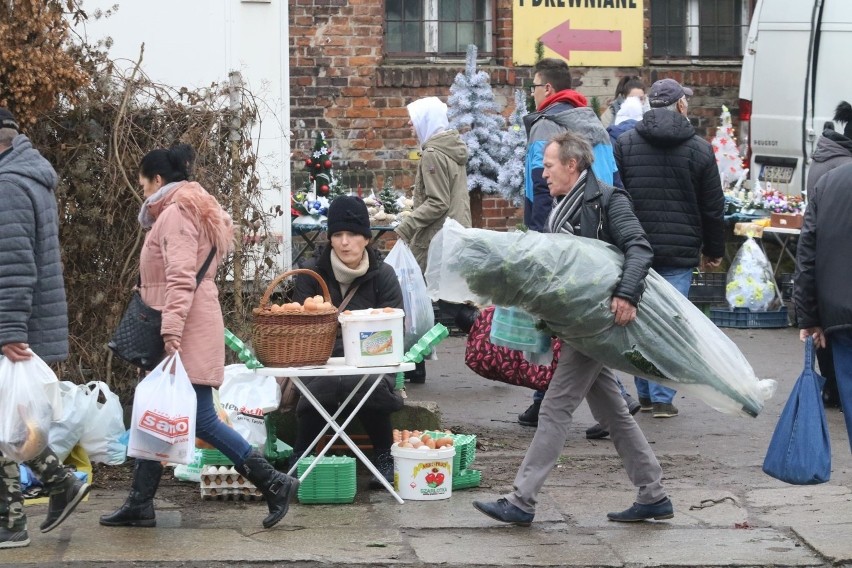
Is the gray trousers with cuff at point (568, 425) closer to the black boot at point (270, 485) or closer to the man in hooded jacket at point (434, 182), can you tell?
the black boot at point (270, 485)

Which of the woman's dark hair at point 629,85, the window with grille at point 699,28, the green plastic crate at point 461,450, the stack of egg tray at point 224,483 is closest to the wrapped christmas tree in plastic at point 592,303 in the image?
the green plastic crate at point 461,450

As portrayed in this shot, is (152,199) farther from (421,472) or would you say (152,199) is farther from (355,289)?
(421,472)

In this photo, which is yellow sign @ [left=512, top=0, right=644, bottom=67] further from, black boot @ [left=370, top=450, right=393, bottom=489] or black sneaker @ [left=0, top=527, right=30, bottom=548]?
black sneaker @ [left=0, top=527, right=30, bottom=548]

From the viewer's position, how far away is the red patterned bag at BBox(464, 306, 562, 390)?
7.90m

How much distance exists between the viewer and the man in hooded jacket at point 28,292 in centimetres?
559

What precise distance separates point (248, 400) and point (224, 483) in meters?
0.63

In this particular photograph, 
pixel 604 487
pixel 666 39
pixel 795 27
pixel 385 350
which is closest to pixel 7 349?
pixel 385 350

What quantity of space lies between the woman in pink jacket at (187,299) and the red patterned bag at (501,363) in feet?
6.97

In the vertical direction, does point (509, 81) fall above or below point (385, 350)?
above

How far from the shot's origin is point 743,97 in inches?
546

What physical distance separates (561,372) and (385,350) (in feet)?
2.57

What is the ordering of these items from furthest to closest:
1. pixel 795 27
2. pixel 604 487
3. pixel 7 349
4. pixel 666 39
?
pixel 666 39, pixel 795 27, pixel 604 487, pixel 7 349

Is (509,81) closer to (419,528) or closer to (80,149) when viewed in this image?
(80,149)

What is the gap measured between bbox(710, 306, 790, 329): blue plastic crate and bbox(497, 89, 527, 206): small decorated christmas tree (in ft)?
8.12
